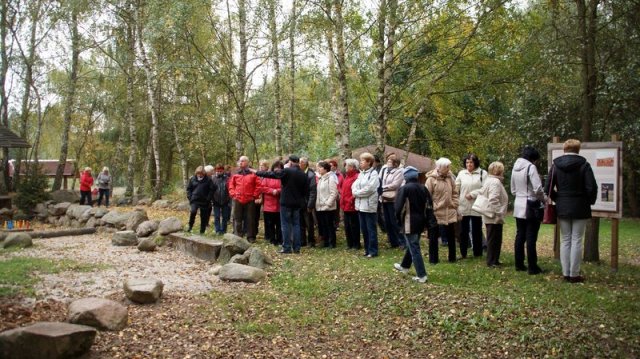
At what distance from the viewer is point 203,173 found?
1229cm

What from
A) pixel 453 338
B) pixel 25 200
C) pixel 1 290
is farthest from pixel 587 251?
pixel 25 200

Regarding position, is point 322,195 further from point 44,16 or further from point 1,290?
point 44,16

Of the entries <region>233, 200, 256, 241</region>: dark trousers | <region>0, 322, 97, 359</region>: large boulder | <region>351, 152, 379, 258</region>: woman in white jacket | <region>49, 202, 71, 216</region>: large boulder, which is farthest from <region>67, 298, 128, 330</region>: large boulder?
<region>49, 202, 71, 216</region>: large boulder

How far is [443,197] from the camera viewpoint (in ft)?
28.1

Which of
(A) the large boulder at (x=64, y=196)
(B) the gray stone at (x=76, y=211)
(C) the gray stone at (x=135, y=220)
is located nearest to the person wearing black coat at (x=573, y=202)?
(C) the gray stone at (x=135, y=220)

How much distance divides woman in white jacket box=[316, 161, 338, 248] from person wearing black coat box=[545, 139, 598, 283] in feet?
14.7

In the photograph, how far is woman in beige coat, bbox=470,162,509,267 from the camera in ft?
25.8

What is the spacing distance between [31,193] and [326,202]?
13.1 m

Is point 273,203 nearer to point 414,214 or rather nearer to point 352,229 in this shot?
point 352,229

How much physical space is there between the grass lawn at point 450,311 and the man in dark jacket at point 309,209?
7.87 feet

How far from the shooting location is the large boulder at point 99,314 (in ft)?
18.2

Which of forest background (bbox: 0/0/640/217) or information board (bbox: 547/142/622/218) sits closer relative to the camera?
information board (bbox: 547/142/622/218)

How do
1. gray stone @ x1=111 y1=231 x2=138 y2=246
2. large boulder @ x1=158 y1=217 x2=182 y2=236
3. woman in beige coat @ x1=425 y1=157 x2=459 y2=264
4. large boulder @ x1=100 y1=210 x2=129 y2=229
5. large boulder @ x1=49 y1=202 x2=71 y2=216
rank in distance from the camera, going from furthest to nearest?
large boulder @ x1=49 y1=202 x2=71 y2=216 < large boulder @ x1=100 y1=210 x2=129 y2=229 < large boulder @ x1=158 y1=217 x2=182 y2=236 < gray stone @ x1=111 y1=231 x2=138 y2=246 < woman in beige coat @ x1=425 y1=157 x2=459 y2=264

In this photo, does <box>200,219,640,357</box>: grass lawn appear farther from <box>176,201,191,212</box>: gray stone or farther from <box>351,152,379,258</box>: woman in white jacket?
<box>176,201,191,212</box>: gray stone
